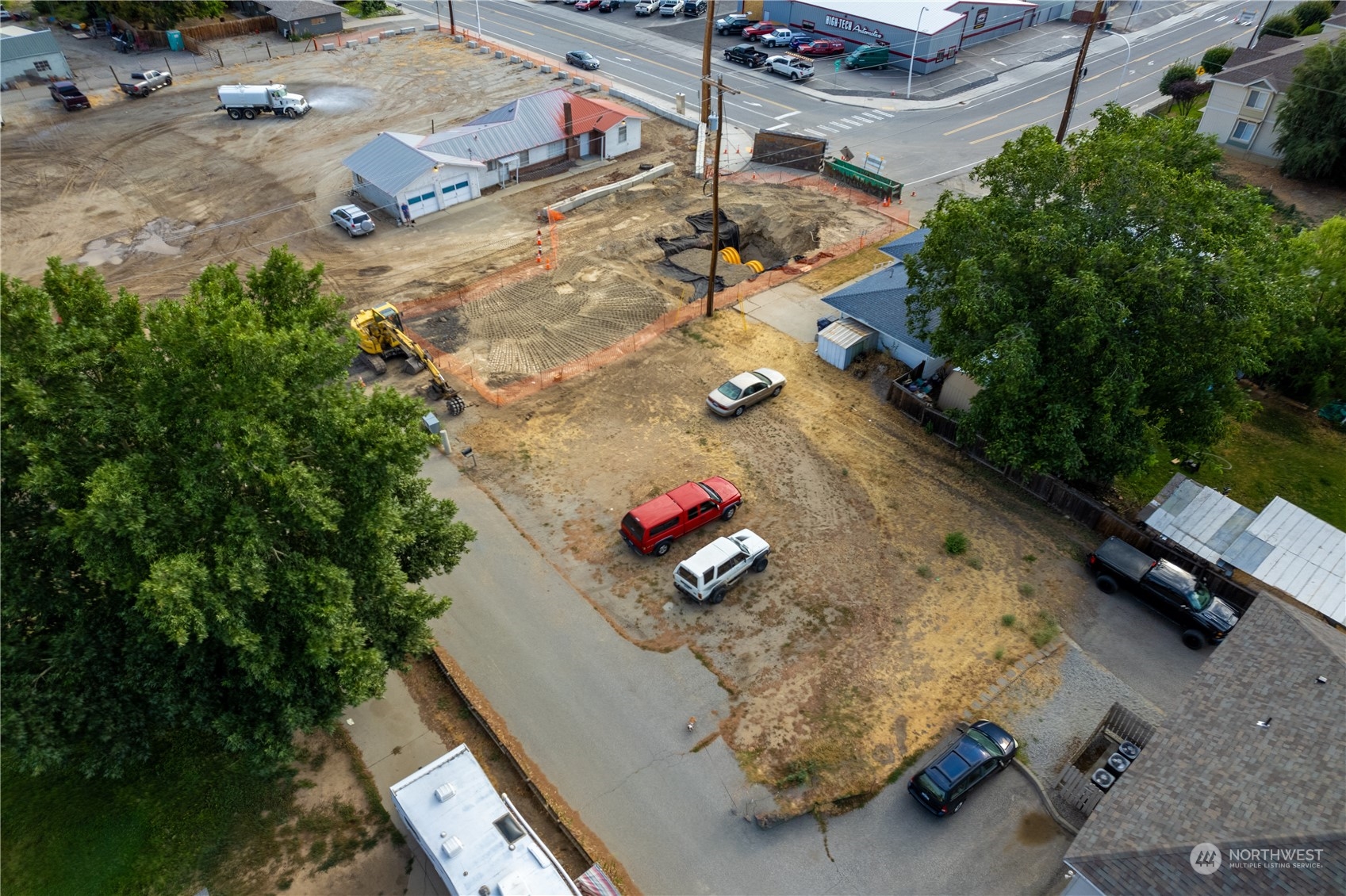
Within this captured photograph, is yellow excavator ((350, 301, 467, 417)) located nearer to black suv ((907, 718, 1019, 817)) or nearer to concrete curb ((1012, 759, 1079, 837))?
black suv ((907, 718, 1019, 817))

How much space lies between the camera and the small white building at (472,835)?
1574 centimetres

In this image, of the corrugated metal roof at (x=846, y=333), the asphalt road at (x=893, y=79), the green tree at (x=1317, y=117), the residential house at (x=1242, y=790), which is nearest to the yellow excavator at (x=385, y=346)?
the corrugated metal roof at (x=846, y=333)

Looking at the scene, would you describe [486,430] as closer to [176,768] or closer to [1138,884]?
[176,768]

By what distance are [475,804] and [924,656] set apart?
12.8 m

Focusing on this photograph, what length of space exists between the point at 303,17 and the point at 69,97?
70.2 ft

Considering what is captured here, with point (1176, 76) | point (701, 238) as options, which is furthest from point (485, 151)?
point (1176, 76)

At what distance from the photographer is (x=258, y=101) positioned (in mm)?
54094

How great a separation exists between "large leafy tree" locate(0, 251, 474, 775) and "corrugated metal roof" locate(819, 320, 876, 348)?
20701 mm

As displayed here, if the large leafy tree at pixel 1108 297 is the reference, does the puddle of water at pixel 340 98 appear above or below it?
below

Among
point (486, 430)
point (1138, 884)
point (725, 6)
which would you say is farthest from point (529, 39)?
point (1138, 884)

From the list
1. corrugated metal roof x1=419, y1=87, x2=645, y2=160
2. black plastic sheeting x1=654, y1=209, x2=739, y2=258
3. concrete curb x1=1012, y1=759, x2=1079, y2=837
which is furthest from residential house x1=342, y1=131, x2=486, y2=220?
concrete curb x1=1012, y1=759, x2=1079, y2=837

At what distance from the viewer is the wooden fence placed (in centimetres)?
2317

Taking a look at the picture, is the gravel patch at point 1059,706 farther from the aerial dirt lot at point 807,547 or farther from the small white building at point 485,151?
the small white building at point 485,151

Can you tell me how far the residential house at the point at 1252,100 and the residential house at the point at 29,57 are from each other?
8300 centimetres
